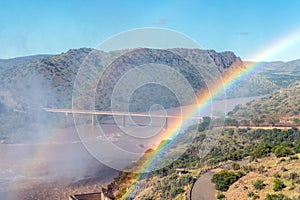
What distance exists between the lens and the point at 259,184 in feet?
37.6

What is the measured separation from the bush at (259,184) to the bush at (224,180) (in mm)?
1026

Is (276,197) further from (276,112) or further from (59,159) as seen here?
(59,159)

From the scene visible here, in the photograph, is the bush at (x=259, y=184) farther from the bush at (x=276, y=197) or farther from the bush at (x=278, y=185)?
the bush at (x=276, y=197)

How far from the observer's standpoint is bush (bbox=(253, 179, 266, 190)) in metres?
11.3

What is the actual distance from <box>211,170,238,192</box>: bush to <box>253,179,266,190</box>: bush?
1.03 metres

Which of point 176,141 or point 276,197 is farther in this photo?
point 176,141

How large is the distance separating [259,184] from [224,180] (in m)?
1.42

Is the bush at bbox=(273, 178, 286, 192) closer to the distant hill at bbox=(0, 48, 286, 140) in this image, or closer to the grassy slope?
the grassy slope

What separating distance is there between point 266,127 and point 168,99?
23.9 meters

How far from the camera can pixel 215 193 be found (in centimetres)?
1226

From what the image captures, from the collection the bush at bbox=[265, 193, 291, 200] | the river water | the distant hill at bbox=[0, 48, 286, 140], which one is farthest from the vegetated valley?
the river water

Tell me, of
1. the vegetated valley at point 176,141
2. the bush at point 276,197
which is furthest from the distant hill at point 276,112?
the bush at point 276,197

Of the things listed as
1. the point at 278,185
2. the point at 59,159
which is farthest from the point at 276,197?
the point at 59,159

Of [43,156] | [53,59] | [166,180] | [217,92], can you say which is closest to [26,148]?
[43,156]
